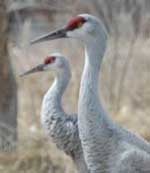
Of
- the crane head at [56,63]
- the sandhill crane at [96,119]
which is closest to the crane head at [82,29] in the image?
the sandhill crane at [96,119]

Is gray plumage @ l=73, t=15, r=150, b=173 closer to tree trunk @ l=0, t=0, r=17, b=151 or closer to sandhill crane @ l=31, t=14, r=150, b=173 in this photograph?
sandhill crane @ l=31, t=14, r=150, b=173

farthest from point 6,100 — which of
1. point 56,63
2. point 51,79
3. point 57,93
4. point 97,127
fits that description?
point 97,127

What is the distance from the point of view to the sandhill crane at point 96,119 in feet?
17.4

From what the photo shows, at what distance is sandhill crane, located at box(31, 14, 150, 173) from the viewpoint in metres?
5.29

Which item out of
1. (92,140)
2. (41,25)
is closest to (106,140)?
(92,140)

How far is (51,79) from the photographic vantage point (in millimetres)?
10484

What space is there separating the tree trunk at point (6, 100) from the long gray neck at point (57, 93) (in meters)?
1.17

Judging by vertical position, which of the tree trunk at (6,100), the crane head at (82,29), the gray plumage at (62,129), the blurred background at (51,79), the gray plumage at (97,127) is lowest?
the blurred background at (51,79)

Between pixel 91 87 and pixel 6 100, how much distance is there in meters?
2.81

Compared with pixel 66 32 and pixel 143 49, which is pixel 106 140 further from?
pixel 143 49

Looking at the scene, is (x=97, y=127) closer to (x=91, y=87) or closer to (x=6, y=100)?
(x=91, y=87)

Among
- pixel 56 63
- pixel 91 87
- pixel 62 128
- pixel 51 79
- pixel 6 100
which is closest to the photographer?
pixel 91 87

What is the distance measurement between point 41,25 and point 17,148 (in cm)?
530

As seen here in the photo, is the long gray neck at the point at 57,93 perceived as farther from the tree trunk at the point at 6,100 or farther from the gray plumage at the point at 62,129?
Answer: the tree trunk at the point at 6,100
